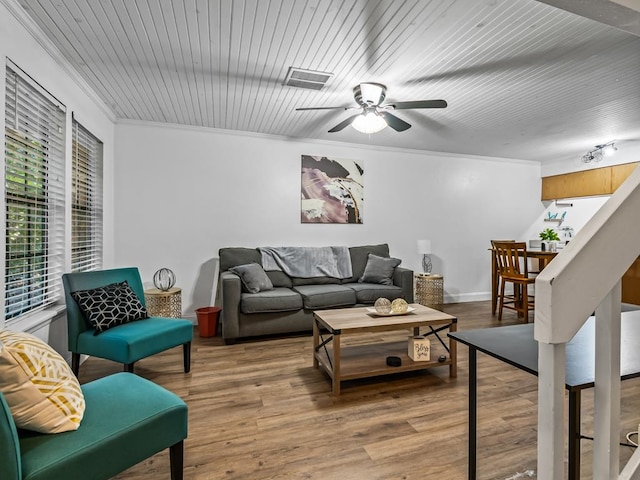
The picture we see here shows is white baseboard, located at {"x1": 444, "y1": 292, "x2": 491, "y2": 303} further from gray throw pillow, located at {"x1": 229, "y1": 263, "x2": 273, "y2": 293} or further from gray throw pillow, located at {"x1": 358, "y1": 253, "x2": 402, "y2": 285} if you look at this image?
gray throw pillow, located at {"x1": 229, "y1": 263, "x2": 273, "y2": 293}

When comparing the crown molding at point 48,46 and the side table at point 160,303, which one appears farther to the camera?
the side table at point 160,303

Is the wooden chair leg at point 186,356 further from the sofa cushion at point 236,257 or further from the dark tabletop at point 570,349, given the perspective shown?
the dark tabletop at point 570,349

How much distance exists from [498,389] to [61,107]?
3.86m

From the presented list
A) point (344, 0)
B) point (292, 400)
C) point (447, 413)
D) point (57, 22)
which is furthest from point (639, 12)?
point (57, 22)

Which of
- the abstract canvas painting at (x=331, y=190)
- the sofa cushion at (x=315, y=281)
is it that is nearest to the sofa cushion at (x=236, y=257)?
the sofa cushion at (x=315, y=281)

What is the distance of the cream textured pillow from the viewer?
1.12 meters

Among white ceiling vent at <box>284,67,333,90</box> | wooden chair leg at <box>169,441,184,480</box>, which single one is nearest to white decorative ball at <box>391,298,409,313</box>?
wooden chair leg at <box>169,441,184,480</box>

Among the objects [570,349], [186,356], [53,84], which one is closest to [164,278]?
[186,356]

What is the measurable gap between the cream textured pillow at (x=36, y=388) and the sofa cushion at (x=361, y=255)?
3351 millimetres

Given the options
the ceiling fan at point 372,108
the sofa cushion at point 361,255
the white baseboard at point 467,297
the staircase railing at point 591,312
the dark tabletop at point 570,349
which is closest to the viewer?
the staircase railing at point 591,312

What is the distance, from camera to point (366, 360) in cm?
270

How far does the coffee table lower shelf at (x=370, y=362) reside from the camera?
248cm

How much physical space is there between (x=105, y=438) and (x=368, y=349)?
210 cm

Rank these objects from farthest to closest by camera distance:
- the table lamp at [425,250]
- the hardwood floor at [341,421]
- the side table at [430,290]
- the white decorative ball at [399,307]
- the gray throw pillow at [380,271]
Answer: the table lamp at [425,250] < the side table at [430,290] < the gray throw pillow at [380,271] < the white decorative ball at [399,307] < the hardwood floor at [341,421]
